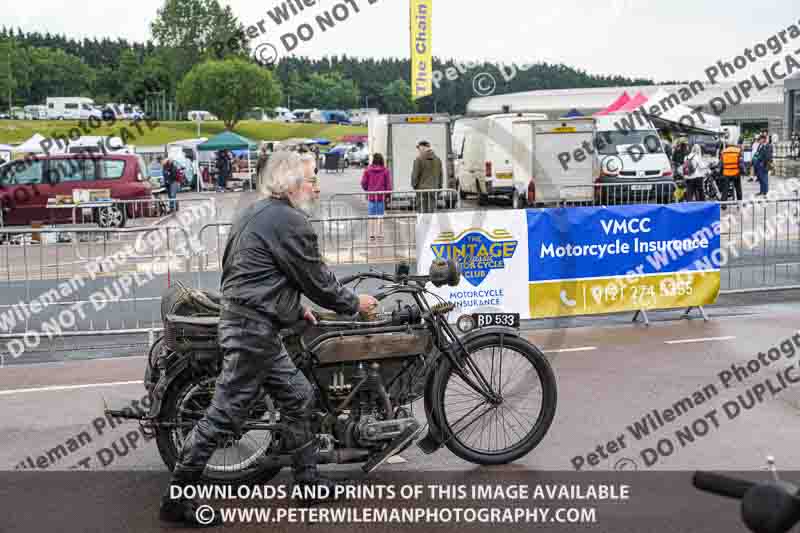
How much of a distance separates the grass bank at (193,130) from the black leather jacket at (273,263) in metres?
77.5

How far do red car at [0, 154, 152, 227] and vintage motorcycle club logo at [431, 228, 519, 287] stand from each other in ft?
51.7

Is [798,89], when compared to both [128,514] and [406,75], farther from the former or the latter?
[406,75]

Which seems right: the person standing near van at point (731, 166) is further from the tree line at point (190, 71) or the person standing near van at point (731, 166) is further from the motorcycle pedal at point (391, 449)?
the tree line at point (190, 71)

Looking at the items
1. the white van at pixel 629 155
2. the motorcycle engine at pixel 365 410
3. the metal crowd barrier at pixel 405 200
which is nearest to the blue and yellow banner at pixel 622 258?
the motorcycle engine at pixel 365 410

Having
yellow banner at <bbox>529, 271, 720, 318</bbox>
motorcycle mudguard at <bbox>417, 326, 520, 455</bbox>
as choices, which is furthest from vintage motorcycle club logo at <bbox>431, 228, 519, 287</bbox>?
motorcycle mudguard at <bbox>417, 326, 520, 455</bbox>

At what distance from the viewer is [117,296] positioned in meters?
11.3

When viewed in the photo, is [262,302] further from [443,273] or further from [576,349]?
[576,349]

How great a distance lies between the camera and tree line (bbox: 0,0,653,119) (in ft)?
361

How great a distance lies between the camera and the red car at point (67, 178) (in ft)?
77.5

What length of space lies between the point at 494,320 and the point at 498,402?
1.71 feet

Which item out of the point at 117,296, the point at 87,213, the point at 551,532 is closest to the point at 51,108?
the point at 87,213

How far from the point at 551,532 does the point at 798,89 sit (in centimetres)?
5062

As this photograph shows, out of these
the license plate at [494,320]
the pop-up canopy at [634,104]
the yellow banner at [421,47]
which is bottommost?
the license plate at [494,320]

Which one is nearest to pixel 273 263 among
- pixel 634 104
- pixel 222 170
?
pixel 634 104
